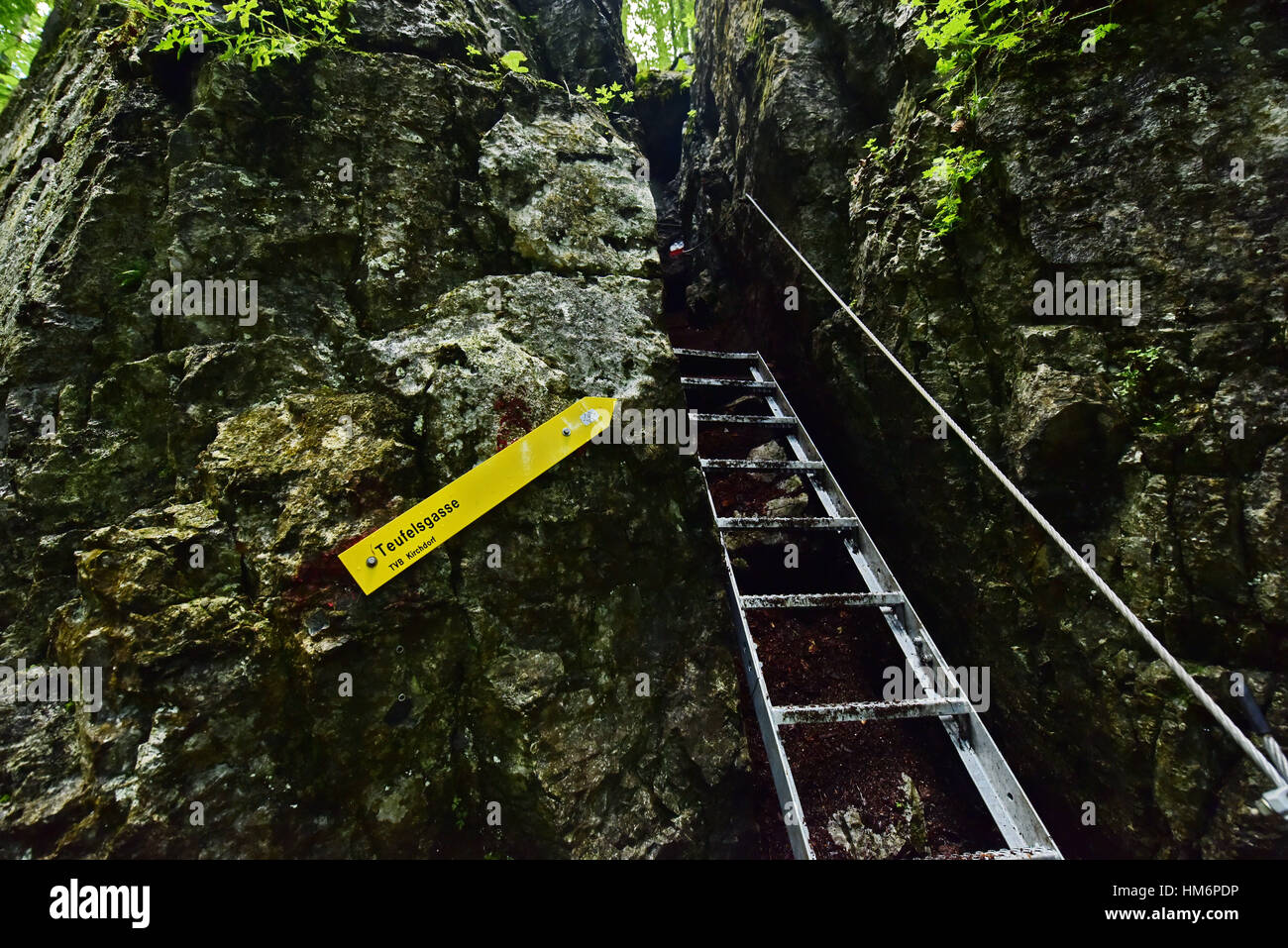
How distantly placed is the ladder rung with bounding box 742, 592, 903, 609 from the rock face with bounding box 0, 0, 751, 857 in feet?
0.95

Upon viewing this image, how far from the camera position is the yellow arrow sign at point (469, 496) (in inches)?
100

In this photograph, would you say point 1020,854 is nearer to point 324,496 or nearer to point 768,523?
point 768,523

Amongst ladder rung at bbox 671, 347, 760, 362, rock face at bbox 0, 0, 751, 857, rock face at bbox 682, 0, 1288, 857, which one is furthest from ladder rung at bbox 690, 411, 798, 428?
rock face at bbox 0, 0, 751, 857

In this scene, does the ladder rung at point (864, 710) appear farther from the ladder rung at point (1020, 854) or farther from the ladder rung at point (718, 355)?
the ladder rung at point (718, 355)

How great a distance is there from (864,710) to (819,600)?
2.48 feet

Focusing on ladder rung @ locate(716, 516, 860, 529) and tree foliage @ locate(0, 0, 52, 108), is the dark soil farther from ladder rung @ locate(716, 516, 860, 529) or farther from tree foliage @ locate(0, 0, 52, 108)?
tree foliage @ locate(0, 0, 52, 108)

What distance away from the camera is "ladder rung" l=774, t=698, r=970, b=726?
2949 millimetres

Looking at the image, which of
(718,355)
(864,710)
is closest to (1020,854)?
(864,710)

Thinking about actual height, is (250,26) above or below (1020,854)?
above

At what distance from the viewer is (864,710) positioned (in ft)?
9.77

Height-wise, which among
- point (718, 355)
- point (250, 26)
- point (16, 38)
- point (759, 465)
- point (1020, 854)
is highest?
point (16, 38)

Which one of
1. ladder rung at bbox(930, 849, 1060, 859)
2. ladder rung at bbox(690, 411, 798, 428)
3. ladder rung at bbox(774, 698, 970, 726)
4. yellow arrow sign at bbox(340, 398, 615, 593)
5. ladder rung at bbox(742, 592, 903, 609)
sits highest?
ladder rung at bbox(690, 411, 798, 428)

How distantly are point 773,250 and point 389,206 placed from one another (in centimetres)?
405
